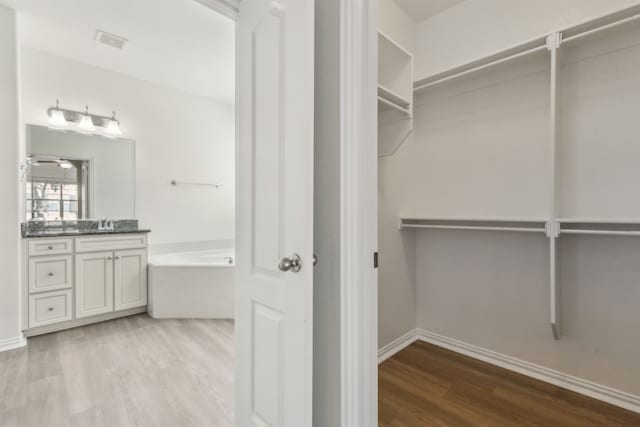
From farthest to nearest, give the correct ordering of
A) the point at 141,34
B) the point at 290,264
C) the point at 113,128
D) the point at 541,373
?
the point at 113,128 < the point at 141,34 < the point at 541,373 < the point at 290,264

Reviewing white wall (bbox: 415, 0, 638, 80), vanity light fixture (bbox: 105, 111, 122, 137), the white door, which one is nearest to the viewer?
the white door

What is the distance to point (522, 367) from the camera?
2.07 m

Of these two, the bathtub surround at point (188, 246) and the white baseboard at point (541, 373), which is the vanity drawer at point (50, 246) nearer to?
the bathtub surround at point (188, 246)

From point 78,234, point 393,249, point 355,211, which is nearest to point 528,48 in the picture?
point 393,249

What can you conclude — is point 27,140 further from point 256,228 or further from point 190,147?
point 256,228

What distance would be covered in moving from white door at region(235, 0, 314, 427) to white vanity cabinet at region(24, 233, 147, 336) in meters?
2.40

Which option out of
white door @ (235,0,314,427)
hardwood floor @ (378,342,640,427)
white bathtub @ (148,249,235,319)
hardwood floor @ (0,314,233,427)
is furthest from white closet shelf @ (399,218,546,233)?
white bathtub @ (148,249,235,319)

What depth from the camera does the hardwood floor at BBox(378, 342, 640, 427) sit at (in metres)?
1.60

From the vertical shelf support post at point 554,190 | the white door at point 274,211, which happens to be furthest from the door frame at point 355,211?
the vertical shelf support post at point 554,190

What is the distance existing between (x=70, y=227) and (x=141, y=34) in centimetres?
206

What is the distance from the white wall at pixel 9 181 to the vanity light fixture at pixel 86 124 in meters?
0.73

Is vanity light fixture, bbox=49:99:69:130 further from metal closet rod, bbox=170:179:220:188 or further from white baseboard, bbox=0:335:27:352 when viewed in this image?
white baseboard, bbox=0:335:27:352

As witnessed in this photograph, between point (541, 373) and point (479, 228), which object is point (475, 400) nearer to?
point (541, 373)

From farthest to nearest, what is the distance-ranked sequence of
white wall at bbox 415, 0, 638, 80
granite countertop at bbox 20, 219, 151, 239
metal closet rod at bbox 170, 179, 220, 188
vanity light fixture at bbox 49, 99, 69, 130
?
metal closet rod at bbox 170, 179, 220, 188 < vanity light fixture at bbox 49, 99, 69, 130 < granite countertop at bbox 20, 219, 151, 239 < white wall at bbox 415, 0, 638, 80
